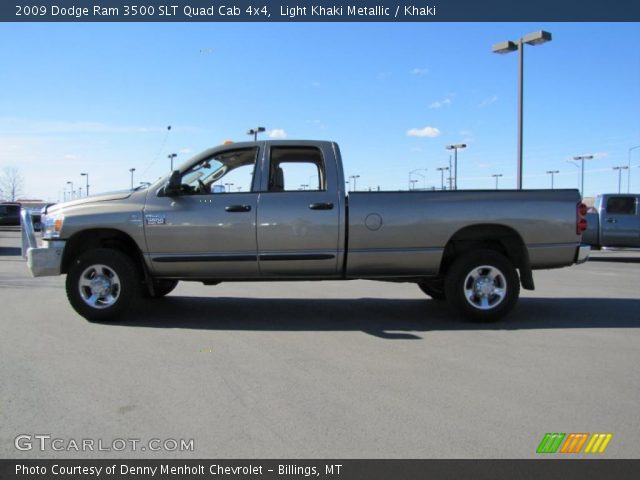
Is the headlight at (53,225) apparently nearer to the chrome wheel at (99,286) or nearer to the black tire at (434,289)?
the chrome wheel at (99,286)

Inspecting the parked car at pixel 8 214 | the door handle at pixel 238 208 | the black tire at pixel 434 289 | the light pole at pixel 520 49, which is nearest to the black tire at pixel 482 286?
the black tire at pixel 434 289

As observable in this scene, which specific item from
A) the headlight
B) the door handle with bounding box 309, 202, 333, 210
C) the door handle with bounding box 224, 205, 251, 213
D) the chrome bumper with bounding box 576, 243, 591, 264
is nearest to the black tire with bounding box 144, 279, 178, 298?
the headlight

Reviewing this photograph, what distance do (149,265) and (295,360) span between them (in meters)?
2.52

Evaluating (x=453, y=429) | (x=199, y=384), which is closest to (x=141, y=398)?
(x=199, y=384)

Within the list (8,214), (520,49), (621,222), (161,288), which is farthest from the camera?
(8,214)

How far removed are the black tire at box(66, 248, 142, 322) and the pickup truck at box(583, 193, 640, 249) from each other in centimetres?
1387

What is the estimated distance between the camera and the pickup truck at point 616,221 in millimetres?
15789

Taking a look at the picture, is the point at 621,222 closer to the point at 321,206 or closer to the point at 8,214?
the point at 321,206

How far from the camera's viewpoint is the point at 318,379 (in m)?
4.54

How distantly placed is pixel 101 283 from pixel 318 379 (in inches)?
134

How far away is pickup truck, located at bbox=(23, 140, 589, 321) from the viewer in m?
6.52

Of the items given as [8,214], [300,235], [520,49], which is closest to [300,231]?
[300,235]

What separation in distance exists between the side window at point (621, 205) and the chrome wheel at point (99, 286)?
14.4 m
